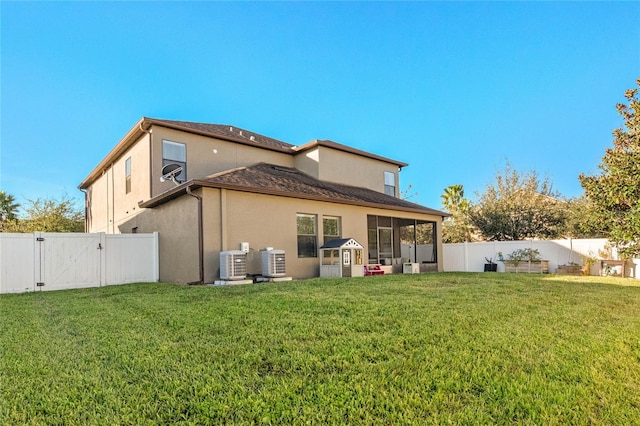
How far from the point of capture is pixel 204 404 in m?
2.23

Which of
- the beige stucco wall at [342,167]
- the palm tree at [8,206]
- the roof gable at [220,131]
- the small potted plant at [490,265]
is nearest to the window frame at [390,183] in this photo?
the beige stucco wall at [342,167]

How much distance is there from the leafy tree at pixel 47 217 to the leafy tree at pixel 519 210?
72.7ft

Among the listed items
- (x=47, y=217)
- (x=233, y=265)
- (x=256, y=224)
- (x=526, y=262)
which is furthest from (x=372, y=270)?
(x=47, y=217)

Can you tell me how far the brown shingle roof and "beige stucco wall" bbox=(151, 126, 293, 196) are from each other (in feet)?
1.96

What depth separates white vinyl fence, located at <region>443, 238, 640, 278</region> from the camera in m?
13.5

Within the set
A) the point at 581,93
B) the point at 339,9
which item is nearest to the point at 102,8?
the point at 339,9

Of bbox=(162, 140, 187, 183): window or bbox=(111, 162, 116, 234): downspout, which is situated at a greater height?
bbox=(162, 140, 187, 183): window

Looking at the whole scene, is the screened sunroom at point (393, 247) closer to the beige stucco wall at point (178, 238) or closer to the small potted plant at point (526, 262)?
the small potted plant at point (526, 262)

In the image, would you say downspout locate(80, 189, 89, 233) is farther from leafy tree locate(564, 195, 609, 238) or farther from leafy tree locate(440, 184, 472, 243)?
leafy tree locate(564, 195, 609, 238)

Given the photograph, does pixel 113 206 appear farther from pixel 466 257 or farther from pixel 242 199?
pixel 466 257

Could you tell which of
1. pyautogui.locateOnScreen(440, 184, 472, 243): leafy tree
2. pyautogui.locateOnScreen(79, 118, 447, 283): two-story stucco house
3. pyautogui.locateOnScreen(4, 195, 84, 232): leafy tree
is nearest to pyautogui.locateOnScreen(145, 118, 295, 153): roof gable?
pyautogui.locateOnScreen(79, 118, 447, 283): two-story stucco house

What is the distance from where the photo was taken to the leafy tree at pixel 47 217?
16.8 m

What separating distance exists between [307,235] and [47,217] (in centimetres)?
1429

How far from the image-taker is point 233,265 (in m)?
8.82
